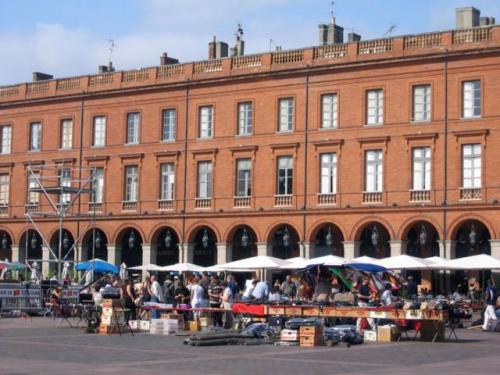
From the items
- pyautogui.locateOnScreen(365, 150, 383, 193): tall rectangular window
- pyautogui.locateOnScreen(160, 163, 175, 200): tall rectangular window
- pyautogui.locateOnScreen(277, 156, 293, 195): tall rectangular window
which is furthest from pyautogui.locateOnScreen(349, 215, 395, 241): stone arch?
pyautogui.locateOnScreen(160, 163, 175, 200): tall rectangular window

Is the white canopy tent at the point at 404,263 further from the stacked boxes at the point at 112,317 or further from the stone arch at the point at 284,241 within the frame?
the stacked boxes at the point at 112,317

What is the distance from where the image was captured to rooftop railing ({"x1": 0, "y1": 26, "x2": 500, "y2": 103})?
157 feet

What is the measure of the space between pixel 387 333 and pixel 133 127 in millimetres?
31791

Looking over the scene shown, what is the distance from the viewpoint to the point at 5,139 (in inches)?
2495

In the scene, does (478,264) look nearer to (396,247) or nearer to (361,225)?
(396,247)

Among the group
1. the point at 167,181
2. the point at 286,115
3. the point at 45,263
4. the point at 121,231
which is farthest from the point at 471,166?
the point at 45,263

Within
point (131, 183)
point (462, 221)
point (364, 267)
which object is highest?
point (131, 183)

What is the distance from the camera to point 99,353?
77.5 feet

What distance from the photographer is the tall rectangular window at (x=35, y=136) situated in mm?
61781

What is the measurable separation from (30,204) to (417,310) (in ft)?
121

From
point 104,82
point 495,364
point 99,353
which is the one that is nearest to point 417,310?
point 495,364

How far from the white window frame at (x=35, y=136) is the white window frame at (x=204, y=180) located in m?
11.1

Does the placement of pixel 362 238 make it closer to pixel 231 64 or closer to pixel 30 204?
pixel 231 64

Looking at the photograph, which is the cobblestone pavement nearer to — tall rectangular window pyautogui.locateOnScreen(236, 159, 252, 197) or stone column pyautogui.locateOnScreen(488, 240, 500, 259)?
stone column pyautogui.locateOnScreen(488, 240, 500, 259)
